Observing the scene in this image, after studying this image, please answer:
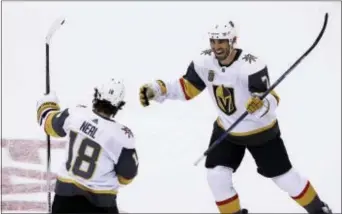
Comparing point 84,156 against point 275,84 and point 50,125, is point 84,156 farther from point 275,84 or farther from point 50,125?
point 275,84

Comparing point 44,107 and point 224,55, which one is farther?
point 224,55

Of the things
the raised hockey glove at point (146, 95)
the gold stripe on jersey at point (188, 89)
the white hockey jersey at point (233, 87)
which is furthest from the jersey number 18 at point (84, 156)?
the gold stripe on jersey at point (188, 89)

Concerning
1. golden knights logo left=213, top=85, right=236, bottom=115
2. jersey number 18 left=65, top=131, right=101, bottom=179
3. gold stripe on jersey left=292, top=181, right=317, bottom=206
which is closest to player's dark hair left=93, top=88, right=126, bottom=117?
jersey number 18 left=65, top=131, right=101, bottom=179

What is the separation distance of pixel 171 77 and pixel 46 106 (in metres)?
2.39

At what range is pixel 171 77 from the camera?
6418 mm

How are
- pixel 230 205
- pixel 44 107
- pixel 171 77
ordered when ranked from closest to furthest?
pixel 44 107 → pixel 230 205 → pixel 171 77

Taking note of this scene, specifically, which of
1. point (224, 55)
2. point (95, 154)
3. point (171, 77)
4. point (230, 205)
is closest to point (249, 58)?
point (224, 55)

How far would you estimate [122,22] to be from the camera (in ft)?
22.4

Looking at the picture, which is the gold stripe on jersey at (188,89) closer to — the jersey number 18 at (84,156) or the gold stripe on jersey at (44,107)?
the gold stripe on jersey at (44,107)

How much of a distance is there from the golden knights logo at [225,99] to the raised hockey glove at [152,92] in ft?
1.04

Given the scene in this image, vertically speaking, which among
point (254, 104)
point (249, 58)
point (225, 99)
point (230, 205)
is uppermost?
point (249, 58)

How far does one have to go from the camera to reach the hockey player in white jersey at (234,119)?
4430 mm

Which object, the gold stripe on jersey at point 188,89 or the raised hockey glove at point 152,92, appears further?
the gold stripe on jersey at point 188,89

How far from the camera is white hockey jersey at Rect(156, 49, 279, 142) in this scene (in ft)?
14.4
